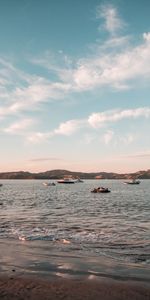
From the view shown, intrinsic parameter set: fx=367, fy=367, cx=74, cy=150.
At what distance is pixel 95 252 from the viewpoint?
1902 cm

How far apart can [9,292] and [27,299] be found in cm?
75

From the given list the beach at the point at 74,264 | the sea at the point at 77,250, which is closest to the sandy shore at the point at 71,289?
the beach at the point at 74,264

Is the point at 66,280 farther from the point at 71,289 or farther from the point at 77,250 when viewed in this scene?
the point at 77,250

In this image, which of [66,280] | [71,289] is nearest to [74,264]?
[66,280]

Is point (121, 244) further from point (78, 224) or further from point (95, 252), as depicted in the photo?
point (78, 224)

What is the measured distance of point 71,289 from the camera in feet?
38.4

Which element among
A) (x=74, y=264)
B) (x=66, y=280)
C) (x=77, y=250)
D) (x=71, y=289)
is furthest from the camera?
(x=77, y=250)

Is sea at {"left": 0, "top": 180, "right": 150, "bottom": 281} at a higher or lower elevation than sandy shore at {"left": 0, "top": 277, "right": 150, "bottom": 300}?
higher

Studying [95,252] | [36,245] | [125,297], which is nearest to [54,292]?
[125,297]

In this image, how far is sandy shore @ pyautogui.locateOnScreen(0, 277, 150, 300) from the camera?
10984mm

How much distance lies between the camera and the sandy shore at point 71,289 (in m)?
11.0

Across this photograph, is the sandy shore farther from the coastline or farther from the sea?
the sea

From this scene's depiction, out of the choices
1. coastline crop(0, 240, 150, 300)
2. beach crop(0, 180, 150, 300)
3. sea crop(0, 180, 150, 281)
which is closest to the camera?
coastline crop(0, 240, 150, 300)

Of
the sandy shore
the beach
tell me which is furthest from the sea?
the sandy shore
